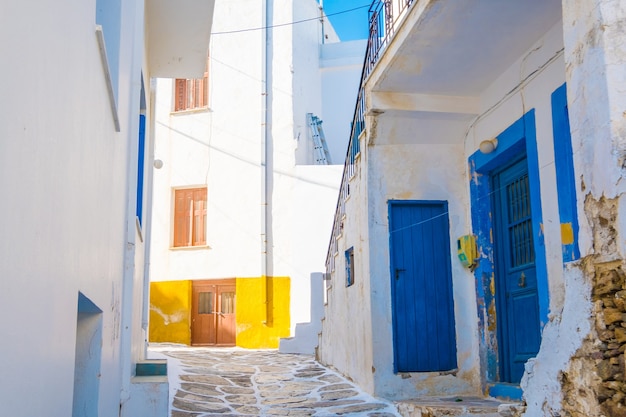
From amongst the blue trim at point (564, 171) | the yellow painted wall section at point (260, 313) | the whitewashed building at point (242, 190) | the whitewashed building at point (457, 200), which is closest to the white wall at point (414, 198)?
the whitewashed building at point (457, 200)

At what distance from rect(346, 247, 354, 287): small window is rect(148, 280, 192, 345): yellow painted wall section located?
26.8ft

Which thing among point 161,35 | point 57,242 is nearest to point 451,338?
point 161,35

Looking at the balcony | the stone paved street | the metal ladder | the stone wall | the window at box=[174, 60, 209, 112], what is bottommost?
the stone paved street

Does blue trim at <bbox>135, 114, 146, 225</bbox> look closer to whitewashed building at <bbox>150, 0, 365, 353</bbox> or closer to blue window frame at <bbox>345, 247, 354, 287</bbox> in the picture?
blue window frame at <bbox>345, 247, 354, 287</bbox>

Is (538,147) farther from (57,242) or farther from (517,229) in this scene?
(57,242)

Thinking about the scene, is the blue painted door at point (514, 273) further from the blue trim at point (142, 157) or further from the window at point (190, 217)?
the window at point (190, 217)

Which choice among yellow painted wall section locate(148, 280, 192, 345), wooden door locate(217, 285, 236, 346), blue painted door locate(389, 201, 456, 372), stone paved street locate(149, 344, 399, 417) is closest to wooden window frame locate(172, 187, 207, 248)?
yellow painted wall section locate(148, 280, 192, 345)

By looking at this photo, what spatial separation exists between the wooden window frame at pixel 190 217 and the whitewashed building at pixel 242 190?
26mm

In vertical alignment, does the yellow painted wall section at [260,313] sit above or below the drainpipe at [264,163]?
below

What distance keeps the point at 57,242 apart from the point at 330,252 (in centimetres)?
924

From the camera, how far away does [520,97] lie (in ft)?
23.4

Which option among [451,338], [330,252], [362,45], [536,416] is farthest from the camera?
[362,45]

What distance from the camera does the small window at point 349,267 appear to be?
951 cm

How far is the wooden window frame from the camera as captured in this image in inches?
688
